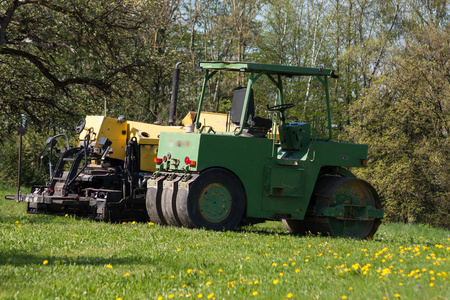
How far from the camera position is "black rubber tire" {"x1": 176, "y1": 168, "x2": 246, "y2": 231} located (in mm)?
11047

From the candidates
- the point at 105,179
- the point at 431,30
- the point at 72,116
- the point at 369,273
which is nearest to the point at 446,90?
the point at 431,30

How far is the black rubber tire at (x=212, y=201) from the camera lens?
11047 millimetres

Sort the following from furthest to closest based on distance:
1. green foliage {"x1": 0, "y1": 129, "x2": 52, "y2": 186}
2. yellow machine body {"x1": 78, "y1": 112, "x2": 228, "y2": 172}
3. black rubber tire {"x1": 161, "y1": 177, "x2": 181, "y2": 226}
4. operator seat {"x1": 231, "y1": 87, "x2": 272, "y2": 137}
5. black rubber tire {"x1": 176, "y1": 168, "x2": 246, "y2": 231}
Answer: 1. green foliage {"x1": 0, "y1": 129, "x2": 52, "y2": 186}
2. yellow machine body {"x1": 78, "y1": 112, "x2": 228, "y2": 172}
3. operator seat {"x1": 231, "y1": 87, "x2": 272, "y2": 137}
4. black rubber tire {"x1": 161, "y1": 177, "x2": 181, "y2": 226}
5. black rubber tire {"x1": 176, "y1": 168, "x2": 246, "y2": 231}

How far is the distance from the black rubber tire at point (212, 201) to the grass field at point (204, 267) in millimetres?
580

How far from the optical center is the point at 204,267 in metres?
7.35

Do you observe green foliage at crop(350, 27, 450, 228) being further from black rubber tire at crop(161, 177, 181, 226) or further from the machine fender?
black rubber tire at crop(161, 177, 181, 226)

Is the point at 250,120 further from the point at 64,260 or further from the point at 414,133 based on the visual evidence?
the point at 414,133

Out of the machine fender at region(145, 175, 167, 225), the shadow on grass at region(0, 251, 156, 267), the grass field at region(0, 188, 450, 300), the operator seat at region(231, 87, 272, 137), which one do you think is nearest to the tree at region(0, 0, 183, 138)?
the machine fender at region(145, 175, 167, 225)

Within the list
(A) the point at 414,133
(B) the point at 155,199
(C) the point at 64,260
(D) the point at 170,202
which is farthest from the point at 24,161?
(C) the point at 64,260

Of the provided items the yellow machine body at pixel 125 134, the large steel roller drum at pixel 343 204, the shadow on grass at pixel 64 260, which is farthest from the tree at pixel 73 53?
the shadow on grass at pixel 64 260

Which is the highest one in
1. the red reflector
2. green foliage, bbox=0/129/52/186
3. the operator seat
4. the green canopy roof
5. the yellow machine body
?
the green canopy roof

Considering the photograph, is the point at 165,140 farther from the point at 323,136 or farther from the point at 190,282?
the point at 190,282

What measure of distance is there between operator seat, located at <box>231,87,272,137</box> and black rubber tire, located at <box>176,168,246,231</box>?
92 centimetres

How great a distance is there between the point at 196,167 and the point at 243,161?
893 millimetres
